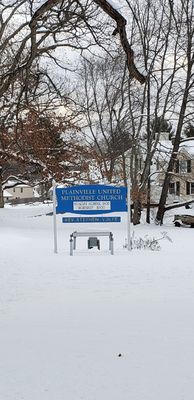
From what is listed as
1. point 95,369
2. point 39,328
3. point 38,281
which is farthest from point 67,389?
point 38,281

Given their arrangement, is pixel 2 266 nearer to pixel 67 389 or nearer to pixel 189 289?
pixel 189 289

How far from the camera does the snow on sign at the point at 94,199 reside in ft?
47.3

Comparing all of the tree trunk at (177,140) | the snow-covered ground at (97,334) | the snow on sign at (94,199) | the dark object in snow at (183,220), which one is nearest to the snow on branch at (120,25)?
the snow-covered ground at (97,334)

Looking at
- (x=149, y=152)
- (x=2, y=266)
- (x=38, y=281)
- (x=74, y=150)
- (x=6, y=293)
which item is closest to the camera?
(x=6, y=293)

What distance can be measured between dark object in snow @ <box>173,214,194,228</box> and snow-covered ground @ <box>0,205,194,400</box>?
2189 cm

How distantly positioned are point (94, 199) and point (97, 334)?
922 centimetres

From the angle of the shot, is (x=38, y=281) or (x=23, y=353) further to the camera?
(x=38, y=281)

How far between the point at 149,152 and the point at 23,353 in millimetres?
26148

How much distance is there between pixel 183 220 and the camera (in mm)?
31953

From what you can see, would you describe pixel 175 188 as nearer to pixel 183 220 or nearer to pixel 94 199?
pixel 183 220

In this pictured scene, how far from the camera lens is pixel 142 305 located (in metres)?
6.64

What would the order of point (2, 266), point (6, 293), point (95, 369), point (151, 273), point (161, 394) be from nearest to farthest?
point (161, 394) → point (95, 369) → point (6, 293) → point (151, 273) → point (2, 266)

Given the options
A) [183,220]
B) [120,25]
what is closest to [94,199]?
[120,25]

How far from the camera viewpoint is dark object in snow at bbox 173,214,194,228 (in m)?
31.5
